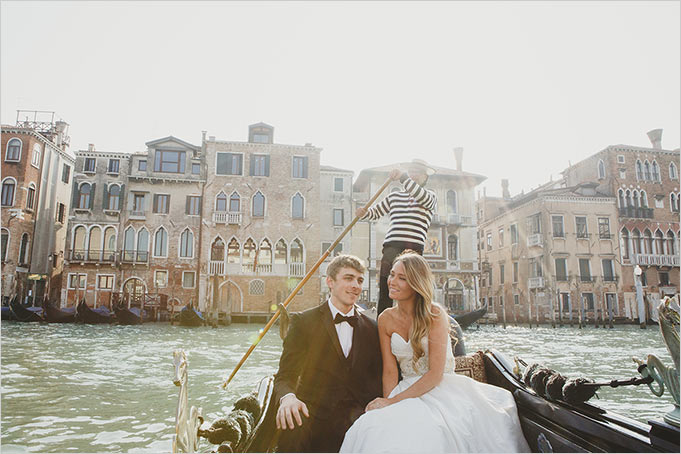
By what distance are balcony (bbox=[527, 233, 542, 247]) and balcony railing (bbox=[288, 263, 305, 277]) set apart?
6070 mm

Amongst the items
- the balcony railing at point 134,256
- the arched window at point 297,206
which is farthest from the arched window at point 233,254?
the balcony railing at point 134,256

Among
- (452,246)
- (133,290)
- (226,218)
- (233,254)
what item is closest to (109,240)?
(133,290)

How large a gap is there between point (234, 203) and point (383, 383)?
9901 mm

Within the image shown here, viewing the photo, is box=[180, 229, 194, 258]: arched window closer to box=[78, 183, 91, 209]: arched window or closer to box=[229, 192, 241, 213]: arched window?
box=[229, 192, 241, 213]: arched window

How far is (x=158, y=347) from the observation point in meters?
5.33

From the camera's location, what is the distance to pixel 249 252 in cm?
1038

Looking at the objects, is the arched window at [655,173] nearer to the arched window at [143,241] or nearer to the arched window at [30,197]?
the arched window at [30,197]

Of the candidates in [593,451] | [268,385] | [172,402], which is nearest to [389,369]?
[593,451]

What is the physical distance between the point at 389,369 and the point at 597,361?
4.28 m

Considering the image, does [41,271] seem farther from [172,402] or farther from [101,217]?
[172,402]

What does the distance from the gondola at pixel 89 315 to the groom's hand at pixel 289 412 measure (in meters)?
9.38

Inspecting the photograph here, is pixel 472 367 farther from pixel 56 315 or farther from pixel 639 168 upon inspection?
pixel 56 315

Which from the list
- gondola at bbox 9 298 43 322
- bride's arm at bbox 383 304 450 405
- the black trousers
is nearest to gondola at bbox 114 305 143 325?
gondola at bbox 9 298 43 322

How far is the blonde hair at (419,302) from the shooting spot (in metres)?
1.01
